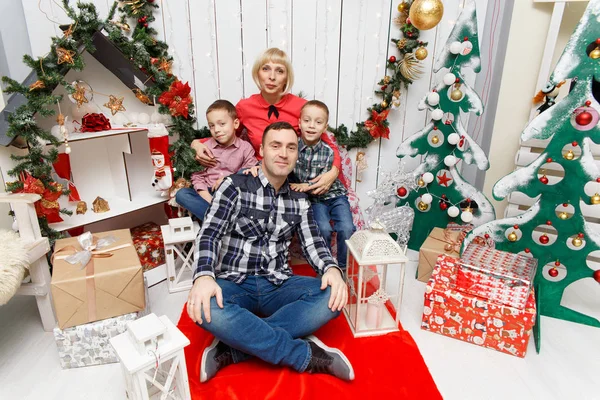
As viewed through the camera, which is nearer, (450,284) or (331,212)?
(450,284)

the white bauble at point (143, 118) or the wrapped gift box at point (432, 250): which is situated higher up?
the white bauble at point (143, 118)

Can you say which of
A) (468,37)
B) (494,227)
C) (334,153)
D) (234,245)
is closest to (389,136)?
(334,153)

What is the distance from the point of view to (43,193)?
1958 millimetres

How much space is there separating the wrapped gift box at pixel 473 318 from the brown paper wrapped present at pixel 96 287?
1.41 metres

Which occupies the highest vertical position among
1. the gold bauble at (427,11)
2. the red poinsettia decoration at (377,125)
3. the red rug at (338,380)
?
the gold bauble at (427,11)

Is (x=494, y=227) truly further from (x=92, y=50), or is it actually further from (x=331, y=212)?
(x=92, y=50)

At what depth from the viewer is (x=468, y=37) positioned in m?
2.34

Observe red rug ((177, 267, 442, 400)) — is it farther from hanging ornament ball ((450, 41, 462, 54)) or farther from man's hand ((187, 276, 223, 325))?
hanging ornament ball ((450, 41, 462, 54))

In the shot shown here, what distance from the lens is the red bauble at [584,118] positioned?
1.87m

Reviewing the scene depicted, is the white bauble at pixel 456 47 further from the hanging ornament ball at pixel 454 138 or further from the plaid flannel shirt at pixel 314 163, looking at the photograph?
the plaid flannel shirt at pixel 314 163

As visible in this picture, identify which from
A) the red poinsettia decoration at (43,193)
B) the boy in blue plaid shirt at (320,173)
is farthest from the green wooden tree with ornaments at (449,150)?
the red poinsettia decoration at (43,193)

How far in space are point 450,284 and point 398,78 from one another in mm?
1565

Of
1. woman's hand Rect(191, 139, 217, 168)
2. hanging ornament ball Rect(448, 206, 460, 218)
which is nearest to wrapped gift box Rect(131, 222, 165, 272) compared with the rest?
woman's hand Rect(191, 139, 217, 168)

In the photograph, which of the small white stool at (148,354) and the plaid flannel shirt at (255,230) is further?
the plaid flannel shirt at (255,230)
